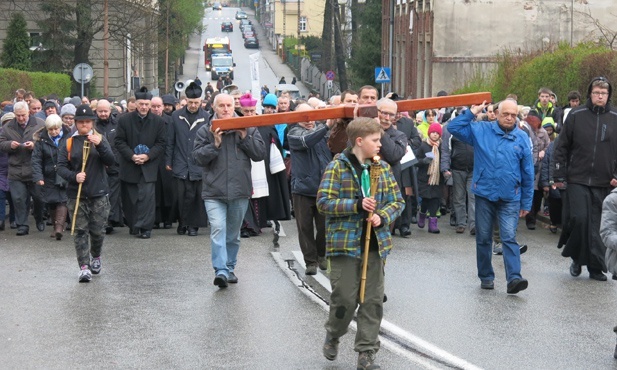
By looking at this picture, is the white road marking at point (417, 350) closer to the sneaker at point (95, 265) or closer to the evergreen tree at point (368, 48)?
the sneaker at point (95, 265)

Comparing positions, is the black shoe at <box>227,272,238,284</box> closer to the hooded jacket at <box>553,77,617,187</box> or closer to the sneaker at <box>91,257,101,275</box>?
the sneaker at <box>91,257,101,275</box>

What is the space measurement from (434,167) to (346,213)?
9962 millimetres

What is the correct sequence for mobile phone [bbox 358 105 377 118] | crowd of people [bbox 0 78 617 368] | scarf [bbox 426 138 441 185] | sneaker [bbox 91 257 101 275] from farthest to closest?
scarf [bbox 426 138 441 185] → sneaker [bbox 91 257 101 275] → mobile phone [bbox 358 105 377 118] → crowd of people [bbox 0 78 617 368]

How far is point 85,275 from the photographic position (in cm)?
1276

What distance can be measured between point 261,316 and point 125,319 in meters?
1.18

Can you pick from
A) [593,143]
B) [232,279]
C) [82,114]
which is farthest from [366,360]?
[82,114]

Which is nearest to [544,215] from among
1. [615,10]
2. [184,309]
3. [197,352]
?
[184,309]

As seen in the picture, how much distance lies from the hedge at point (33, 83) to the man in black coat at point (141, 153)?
59.7ft

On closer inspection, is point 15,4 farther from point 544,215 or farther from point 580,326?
point 580,326

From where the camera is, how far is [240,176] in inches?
476

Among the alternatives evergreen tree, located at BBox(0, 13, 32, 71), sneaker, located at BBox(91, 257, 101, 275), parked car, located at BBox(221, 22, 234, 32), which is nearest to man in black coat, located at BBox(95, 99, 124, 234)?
sneaker, located at BBox(91, 257, 101, 275)

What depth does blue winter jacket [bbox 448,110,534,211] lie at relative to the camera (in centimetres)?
1212

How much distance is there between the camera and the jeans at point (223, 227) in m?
12.1

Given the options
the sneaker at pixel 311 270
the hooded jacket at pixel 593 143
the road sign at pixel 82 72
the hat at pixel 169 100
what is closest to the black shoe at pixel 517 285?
the hooded jacket at pixel 593 143
